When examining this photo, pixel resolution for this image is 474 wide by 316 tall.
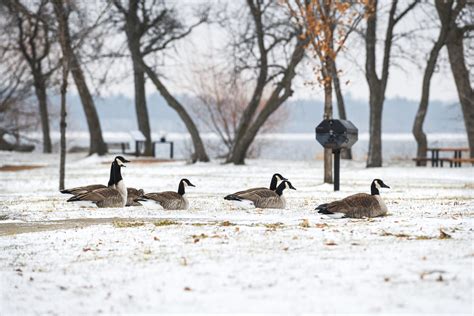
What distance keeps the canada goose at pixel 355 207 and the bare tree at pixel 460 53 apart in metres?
21.4

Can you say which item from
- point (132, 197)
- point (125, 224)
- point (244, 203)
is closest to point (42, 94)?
point (132, 197)

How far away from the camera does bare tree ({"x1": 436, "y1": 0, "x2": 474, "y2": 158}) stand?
108 ft

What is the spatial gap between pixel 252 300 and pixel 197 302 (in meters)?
0.46

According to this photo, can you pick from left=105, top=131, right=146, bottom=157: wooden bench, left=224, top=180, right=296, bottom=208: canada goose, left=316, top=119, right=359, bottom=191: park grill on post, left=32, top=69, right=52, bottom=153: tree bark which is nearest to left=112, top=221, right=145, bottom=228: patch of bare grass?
left=224, top=180, right=296, bottom=208: canada goose

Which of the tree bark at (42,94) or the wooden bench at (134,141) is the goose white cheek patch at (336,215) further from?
the tree bark at (42,94)

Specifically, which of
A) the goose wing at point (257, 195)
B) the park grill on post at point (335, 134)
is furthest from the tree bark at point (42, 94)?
the goose wing at point (257, 195)

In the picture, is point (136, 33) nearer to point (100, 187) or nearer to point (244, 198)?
point (100, 187)

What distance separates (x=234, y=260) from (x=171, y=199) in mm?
6050

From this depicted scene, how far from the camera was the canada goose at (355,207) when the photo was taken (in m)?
12.6

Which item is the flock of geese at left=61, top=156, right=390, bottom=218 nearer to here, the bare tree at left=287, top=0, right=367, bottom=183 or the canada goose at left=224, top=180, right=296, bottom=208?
the canada goose at left=224, top=180, right=296, bottom=208

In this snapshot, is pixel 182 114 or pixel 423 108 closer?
pixel 423 108

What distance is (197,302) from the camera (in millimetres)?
7055

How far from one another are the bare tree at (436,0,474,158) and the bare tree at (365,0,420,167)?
1773 mm

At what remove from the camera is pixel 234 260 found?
28.3 feet
